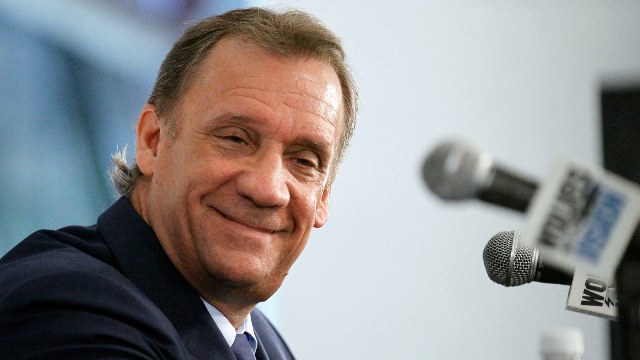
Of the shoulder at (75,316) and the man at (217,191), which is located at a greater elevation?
the man at (217,191)

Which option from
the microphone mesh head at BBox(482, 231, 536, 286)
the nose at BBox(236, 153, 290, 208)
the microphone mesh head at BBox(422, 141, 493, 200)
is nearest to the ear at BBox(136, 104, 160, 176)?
the nose at BBox(236, 153, 290, 208)

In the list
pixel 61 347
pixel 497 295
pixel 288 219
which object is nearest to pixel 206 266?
pixel 288 219

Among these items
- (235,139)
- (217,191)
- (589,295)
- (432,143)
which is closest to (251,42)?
(235,139)

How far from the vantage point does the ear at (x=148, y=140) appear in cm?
161

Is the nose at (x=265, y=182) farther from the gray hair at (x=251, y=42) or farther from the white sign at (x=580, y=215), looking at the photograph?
the white sign at (x=580, y=215)

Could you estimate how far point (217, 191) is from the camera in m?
1.47

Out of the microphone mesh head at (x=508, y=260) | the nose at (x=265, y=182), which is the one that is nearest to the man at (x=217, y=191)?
the nose at (x=265, y=182)

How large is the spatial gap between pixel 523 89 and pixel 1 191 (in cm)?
206

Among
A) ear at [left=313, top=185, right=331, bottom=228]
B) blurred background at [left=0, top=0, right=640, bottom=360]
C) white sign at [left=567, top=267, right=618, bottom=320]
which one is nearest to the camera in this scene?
white sign at [left=567, top=267, right=618, bottom=320]

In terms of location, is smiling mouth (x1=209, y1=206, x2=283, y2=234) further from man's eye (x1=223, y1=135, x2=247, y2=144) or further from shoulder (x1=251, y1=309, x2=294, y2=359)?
shoulder (x1=251, y1=309, x2=294, y2=359)

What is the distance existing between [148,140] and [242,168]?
10.9 inches

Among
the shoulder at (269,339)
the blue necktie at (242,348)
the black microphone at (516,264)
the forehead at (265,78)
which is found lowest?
the shoulder at (269,339)

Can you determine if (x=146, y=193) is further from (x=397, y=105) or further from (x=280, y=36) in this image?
(x=397, y=105)

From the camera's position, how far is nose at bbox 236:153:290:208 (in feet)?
4.75
